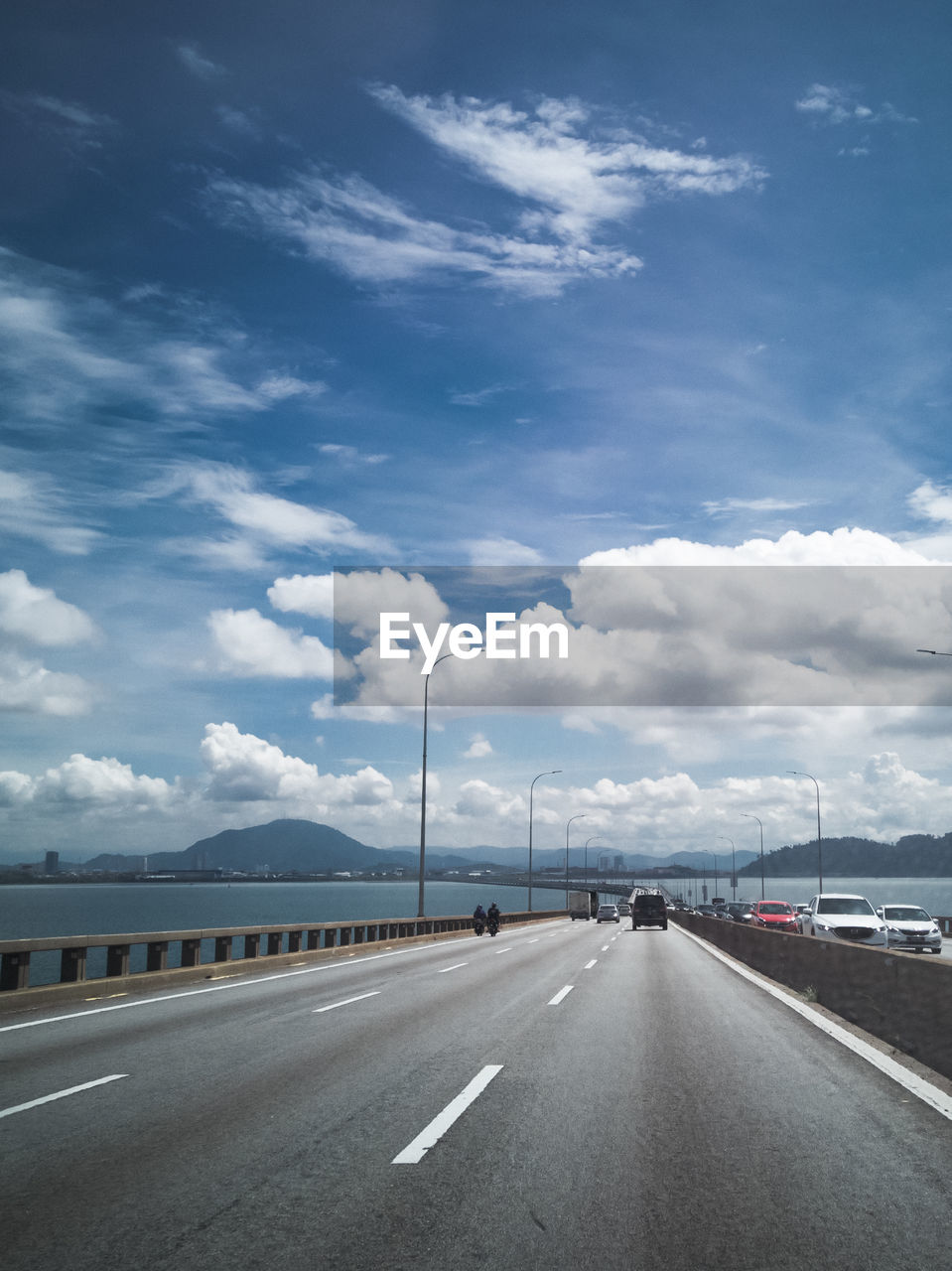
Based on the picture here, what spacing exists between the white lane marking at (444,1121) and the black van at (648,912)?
44957 mm

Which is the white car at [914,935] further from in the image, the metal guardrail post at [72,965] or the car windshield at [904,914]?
the metal guardrail post at [72,965]

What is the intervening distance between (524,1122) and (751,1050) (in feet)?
14.1

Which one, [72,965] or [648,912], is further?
[648,912]

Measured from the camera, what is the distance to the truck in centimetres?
8338

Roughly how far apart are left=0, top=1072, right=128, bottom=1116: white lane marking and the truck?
75.5 metres

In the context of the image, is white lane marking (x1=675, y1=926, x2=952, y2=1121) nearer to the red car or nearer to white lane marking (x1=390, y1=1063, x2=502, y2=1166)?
white lane marking (x1=390, y1=1063, x2=502, y2=1166)

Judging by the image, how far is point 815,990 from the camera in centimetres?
1570

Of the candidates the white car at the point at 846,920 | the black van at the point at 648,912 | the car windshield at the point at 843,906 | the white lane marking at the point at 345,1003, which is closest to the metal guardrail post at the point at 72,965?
the white lane marking at the point at 345,1003

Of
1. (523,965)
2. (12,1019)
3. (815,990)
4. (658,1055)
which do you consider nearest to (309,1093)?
(658,1055)

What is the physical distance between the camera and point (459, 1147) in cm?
674

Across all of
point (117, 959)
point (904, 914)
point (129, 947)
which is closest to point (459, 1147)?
point (117, 959)

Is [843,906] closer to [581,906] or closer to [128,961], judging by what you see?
[128,961]

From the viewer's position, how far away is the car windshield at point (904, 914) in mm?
29672

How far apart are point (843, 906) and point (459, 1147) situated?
24.5 meters
